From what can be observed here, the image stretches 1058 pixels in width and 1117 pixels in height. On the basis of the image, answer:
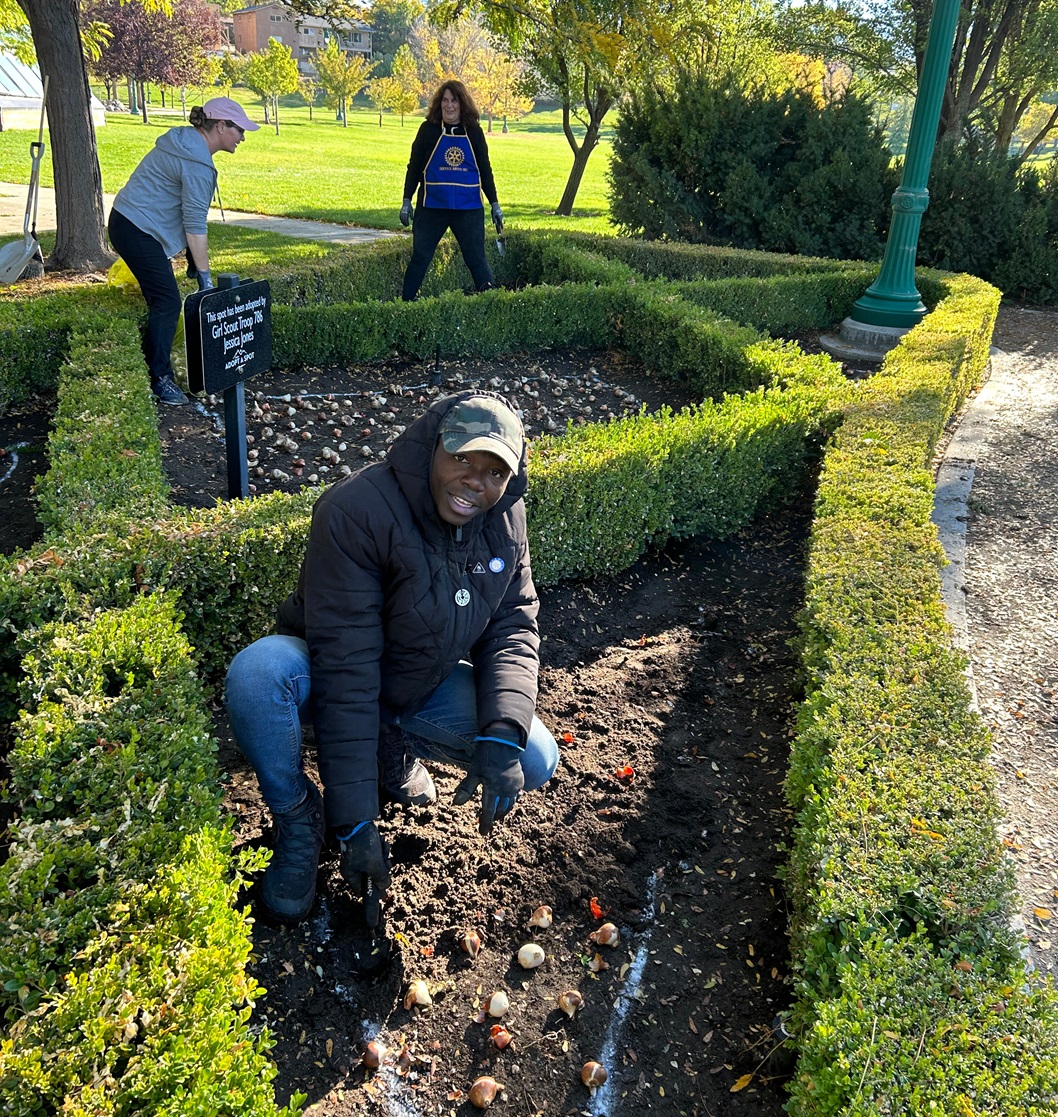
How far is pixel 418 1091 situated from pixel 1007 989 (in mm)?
1485

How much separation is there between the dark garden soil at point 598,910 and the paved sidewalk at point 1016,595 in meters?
0.88

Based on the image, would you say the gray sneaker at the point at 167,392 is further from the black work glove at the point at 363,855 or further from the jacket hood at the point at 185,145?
the black work glove at the point at 363,855

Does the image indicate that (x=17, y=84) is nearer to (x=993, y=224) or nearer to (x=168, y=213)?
(x=168, y=213)

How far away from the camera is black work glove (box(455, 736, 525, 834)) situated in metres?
2.65

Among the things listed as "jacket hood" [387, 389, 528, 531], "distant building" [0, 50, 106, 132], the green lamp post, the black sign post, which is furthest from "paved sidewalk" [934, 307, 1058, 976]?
"distant building" [0, 50, 106, 132]

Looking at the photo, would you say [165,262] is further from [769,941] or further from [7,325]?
[769,941]

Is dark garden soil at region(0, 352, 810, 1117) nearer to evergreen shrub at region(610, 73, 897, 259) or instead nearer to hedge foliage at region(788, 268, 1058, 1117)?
hedge foliage at region(788, 268, 1058, 1117)

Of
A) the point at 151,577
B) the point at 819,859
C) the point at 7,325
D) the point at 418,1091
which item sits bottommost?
the point at 418,1091

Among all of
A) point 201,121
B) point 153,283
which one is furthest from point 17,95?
point 201,121

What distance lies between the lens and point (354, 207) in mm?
18281

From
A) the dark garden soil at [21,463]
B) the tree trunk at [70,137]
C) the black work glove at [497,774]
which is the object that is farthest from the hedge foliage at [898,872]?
the tree trunk at [70,137]

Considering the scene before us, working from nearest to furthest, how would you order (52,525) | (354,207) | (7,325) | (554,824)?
(554,824)
(52,525)
(7,325)
(354,207)

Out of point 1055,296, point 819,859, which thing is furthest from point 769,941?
point 1055,296

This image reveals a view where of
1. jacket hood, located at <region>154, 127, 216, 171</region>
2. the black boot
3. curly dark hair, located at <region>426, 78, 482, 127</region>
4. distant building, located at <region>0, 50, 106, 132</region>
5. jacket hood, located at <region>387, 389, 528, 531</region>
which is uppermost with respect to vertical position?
distant building, located at <region>0, 50, 106, 132</region>
